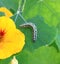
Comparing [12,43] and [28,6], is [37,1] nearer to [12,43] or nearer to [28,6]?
[28,6]

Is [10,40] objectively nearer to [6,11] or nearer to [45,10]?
[6,11]

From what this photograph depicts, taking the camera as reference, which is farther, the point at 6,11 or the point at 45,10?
the point at 45,10

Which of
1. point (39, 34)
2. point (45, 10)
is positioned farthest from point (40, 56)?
point (45, 10)

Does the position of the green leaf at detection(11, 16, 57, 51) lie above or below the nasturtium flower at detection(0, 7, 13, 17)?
below

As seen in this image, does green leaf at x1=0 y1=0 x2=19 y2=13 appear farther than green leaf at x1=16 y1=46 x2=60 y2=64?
Yes

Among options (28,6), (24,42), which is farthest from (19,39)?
(28,6)

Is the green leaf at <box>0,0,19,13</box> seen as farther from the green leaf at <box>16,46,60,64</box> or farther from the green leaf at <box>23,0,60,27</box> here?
the green leaf at <box>16,46,60,64</box>

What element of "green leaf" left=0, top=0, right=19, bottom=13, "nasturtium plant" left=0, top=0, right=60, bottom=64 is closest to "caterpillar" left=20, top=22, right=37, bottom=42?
"nasturtium plant" left=0, top=0, right=60, bottom=64

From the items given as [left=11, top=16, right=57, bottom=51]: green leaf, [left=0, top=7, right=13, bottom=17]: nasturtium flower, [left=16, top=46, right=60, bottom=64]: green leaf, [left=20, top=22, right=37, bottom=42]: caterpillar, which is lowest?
[left=16, top=46, right=60, bottom=64]: green leaf
